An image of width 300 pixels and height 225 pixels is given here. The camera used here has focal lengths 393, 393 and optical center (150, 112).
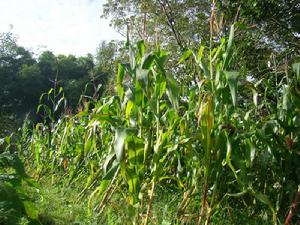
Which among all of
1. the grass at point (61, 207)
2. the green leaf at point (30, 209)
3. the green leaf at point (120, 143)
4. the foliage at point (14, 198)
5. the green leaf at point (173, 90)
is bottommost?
the grass at point (61, 207)

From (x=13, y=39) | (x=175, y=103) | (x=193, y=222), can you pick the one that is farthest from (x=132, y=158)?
(x=13, y=39)

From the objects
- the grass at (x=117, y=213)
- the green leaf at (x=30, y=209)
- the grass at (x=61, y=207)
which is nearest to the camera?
the green leaf at (x=30, y=209)

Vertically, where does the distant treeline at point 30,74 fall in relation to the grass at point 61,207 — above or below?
above

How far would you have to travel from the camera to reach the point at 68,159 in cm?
396

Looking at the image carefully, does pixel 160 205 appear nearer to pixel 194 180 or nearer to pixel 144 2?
pixel 194 180

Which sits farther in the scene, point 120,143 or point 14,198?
point 120,143

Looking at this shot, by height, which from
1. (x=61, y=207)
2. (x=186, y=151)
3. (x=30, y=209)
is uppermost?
(x=186, y=151)

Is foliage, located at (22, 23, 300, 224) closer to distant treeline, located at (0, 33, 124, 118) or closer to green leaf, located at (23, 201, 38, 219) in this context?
green leaf, located at (23, 201, 38, 219)

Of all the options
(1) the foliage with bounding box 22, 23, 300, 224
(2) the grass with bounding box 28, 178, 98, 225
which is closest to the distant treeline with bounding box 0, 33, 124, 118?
(2) the grass with bounding box 28, 178, 98, 225

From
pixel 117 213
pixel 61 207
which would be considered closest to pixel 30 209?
pixel 117 213

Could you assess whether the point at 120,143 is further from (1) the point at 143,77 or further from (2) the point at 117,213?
(2) the point at 117,213

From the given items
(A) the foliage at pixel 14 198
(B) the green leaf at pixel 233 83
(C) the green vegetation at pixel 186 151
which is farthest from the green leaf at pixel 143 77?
(A) the foliage at pixel 14 198

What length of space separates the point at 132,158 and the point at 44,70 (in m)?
28.3

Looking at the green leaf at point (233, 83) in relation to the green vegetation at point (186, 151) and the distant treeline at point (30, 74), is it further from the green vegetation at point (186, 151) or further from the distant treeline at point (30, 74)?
the distant treeline at point (30, 74)
